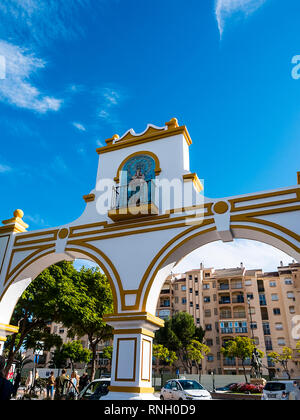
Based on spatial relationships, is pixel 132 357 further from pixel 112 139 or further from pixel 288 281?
pixel 288 281

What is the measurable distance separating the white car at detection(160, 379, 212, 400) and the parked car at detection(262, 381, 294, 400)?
217 centimetres

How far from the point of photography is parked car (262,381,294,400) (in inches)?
417

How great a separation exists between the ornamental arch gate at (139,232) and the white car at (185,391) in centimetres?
305

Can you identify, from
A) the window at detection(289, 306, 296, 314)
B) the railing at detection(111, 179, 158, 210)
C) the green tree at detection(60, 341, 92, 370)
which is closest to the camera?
the railing at detection(111, 179, 158, 210)

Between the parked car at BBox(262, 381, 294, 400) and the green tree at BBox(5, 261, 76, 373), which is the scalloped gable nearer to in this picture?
the green tree at BBox(5, 261, 76, 373)

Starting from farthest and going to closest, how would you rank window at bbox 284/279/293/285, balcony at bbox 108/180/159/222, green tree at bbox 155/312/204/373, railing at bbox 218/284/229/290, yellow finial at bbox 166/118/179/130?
railing at bbox 218/284/229/290 < window at bbox 284/279/293/285 < green tree at bbox 155/312/204/373 < yellow finial at bbox 166/118/179/130 < balcony at bbox 108/180/159/222

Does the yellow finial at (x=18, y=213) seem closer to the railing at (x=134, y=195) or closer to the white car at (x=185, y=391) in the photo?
the railing at (x=134, y=195)

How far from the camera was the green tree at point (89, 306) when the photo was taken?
15562 mm

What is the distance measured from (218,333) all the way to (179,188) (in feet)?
119

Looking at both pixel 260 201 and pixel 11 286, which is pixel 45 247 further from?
pixel 260 201

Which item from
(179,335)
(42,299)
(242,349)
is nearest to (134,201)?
(42,299)

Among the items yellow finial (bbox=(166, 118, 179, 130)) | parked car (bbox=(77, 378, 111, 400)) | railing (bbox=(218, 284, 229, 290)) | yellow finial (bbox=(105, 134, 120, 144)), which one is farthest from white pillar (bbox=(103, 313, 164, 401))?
railing (bbox=(218, 284, 229, 290))

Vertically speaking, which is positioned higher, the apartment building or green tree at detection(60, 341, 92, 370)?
the apartment building

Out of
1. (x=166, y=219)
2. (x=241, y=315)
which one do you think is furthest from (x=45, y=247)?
(x=241, y=315)
